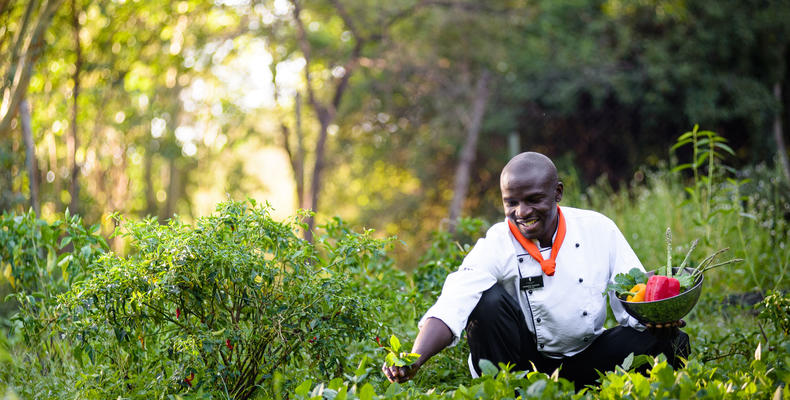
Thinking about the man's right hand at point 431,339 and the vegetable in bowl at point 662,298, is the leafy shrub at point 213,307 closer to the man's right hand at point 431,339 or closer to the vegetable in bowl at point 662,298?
the man's right hand at point 431,339

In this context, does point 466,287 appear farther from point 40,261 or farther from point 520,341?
point 40,261

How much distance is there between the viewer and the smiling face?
296cm

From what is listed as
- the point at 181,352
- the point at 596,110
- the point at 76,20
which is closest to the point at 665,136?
the point at 596,110

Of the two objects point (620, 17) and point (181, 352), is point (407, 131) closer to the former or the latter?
point (620, 17)

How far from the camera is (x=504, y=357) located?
118 inches

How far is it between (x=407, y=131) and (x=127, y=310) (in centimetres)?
1366

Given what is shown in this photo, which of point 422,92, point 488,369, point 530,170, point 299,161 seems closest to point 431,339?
point 488,369

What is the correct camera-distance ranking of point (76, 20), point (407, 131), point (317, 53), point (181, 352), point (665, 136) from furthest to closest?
point (407, 131), point (317, 53), point (665, 136), point (76, 20), point (181, 352)

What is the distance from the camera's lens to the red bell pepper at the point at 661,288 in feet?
8.84

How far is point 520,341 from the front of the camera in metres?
3.04

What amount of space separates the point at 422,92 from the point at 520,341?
502 inches

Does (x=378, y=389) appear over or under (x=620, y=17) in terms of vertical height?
A: under

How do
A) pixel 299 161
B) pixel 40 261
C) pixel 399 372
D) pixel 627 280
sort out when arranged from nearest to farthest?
pixel 399 372
pixel 627 280
pixel 40 261
pixel 299 161

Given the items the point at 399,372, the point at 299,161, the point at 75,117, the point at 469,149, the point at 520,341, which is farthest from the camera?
the point at 299,161
